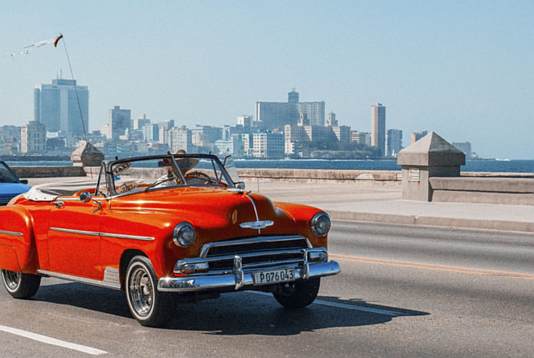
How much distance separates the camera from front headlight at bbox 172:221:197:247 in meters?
8.23

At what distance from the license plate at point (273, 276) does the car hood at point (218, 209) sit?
0.35 m

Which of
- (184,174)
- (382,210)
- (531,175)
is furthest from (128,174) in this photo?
(531,175)

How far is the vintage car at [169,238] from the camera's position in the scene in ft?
27.2

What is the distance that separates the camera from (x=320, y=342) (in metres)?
7.87

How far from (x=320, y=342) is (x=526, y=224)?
12.3 m

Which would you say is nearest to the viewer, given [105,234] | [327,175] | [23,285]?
[105,234]

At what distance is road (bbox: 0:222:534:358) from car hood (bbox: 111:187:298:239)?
82cm

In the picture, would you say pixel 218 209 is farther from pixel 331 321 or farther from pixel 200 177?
pixel 331 321

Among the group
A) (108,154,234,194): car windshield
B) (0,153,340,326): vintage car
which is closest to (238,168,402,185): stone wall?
(108,154,234,194): car windshield

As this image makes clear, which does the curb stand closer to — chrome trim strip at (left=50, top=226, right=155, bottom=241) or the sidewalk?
the sidewalk

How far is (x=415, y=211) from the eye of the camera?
22656 mm

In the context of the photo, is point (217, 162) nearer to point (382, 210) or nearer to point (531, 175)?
point (382, 210)

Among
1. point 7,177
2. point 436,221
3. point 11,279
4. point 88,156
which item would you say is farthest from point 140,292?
point 88,156

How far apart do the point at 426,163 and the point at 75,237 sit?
17.6 metres
